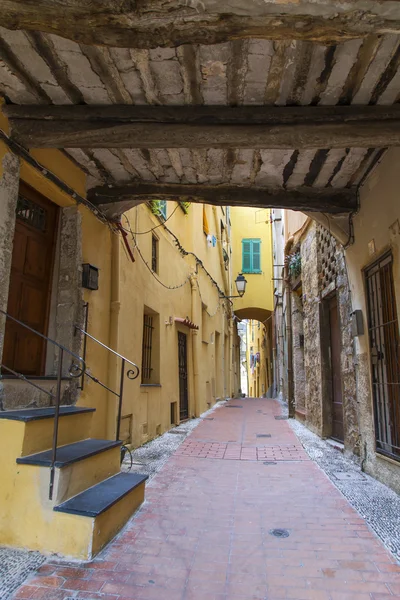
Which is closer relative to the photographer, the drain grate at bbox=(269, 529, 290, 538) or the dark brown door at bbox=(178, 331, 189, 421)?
the drain grate at bbox=(269, 529, 290, 538)

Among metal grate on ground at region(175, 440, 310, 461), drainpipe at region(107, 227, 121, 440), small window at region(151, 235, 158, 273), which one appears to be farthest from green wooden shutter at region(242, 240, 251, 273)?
drainpipe at region(107, 227, 121, 440)

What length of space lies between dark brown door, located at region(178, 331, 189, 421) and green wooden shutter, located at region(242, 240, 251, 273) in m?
11.6

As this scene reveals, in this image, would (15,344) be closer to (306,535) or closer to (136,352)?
(136,352)

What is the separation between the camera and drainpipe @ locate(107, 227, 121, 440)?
5.01 m

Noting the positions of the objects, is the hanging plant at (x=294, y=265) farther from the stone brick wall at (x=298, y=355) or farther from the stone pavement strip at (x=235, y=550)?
the stone pavement strip at (x=235, y=550)

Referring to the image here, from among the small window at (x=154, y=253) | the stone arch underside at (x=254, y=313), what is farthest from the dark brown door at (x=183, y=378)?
the stone arch underside at (x=254, y=313)

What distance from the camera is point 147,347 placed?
24.0 feet

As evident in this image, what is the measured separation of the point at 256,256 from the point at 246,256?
1.71 ft

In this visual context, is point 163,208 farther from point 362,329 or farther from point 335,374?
point 362,329

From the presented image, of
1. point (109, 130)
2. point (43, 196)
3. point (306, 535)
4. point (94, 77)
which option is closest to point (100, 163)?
point (43, 196)

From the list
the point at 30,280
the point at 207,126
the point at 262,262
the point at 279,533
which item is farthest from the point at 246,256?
the point at 279,533

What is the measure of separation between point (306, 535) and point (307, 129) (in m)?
3.18

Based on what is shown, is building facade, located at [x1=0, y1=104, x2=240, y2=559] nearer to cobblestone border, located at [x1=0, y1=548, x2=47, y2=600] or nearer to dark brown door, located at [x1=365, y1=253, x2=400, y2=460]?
cobblestone border, located at [x1=0, y1=548, x2=47, y2=600]

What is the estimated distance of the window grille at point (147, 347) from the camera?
718cm
